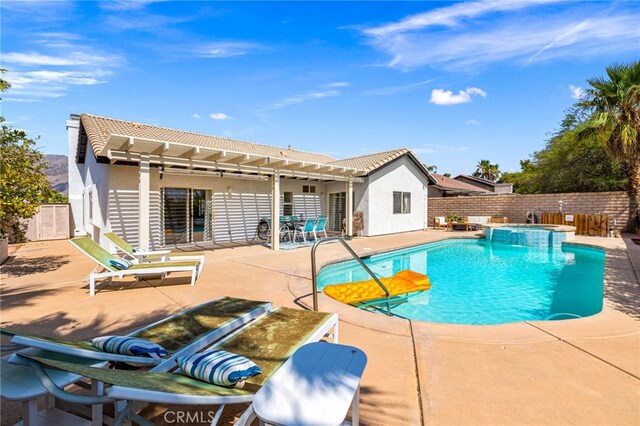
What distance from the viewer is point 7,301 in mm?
5406

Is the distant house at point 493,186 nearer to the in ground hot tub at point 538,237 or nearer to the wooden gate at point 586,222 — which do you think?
the wooden gate at point 586,222

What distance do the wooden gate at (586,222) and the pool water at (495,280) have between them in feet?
13.6

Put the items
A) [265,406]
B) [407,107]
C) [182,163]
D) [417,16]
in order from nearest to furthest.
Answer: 1. [265,406]
2. [182,163]
3. [417,16]
4. [407,107]

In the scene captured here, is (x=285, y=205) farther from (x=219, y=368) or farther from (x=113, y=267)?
(x=219, y=368)

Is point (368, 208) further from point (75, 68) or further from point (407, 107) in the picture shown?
point (75, 68)

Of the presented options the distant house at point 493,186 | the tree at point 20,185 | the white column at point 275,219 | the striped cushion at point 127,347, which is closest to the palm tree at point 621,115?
the white column at point 275,219

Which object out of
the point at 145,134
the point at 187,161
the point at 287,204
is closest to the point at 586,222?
the point at 287,204

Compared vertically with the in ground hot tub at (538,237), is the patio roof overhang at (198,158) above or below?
above

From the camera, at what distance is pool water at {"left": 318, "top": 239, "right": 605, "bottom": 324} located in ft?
21.1

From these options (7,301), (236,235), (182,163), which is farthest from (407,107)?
(7,301)

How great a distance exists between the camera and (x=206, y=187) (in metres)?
12.8

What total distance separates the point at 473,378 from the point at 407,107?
1847 cm

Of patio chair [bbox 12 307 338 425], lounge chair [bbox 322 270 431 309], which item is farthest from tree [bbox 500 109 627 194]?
patio chair [bbox 12 307 338 425]

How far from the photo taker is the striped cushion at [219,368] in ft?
6.82
